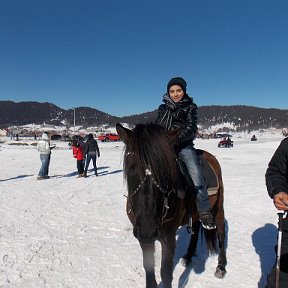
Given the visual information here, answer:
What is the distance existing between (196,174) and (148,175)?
1331 millimetres

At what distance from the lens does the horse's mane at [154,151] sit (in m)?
2.93

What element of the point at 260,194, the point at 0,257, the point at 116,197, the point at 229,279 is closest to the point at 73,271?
the point at 0,257

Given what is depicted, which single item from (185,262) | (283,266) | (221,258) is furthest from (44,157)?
(283,266)

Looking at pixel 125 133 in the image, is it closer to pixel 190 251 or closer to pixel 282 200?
pixel 282 200

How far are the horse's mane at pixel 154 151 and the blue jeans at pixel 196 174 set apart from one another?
88 centimetres

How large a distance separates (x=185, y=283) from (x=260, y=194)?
6943 millimetres

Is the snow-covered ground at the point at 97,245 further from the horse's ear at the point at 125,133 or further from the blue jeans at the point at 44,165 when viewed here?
the blue jeans at the point at 44,165

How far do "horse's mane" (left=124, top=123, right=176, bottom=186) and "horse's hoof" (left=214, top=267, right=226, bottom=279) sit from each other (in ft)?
7.21

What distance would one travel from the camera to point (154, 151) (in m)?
2.97

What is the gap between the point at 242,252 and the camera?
536cm

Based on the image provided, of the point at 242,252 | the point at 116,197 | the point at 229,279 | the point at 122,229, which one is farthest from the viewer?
the point at 116,197

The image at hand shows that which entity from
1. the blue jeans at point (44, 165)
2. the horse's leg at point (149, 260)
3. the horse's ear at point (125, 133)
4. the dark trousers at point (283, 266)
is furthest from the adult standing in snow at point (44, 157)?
the dark trousers at point (283, 266)

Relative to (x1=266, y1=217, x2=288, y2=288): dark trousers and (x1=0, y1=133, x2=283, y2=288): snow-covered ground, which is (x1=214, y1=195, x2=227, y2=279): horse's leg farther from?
(x1=266, y1=217, x2=288, y2=288): dark trousers

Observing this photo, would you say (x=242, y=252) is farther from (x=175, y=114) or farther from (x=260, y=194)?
(x=260, y=194)
